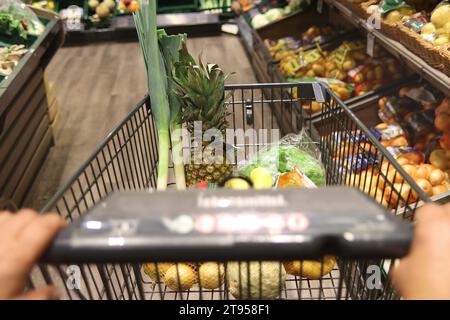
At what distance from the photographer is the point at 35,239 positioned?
0.59m

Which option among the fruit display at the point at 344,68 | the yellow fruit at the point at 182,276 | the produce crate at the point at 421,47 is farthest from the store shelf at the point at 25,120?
the produce crate at the point at 421,47

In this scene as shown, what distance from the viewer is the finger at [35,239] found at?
0.58 m

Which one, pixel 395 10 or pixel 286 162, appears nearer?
pixel 286 162

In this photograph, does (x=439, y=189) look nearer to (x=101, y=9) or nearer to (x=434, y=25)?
(x=434, y=25)

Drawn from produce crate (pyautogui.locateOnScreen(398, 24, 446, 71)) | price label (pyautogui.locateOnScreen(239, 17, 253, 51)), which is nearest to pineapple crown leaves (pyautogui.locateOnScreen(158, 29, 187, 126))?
produce crate (pyautogui.locateOnScreen(398, 24, 446, 71))

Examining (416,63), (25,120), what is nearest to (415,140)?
(416,63)

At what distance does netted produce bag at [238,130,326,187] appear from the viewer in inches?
60.0

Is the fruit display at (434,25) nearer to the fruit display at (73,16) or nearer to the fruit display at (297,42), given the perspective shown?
the fruit display at (297,42)

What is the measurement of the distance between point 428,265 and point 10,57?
3016 millimetres

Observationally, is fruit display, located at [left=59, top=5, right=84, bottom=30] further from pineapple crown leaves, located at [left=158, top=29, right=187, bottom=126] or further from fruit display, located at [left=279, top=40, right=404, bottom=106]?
pineapple crown leaves, located at [left=158, top=29, right=187, bottom=126]

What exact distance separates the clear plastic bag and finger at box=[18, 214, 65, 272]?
10.0 ft

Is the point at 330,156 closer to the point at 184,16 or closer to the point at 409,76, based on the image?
the point at 409,76

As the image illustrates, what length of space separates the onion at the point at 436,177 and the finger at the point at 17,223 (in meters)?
1.96

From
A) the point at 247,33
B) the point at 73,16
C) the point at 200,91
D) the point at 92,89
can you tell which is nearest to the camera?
the point at 200,91
